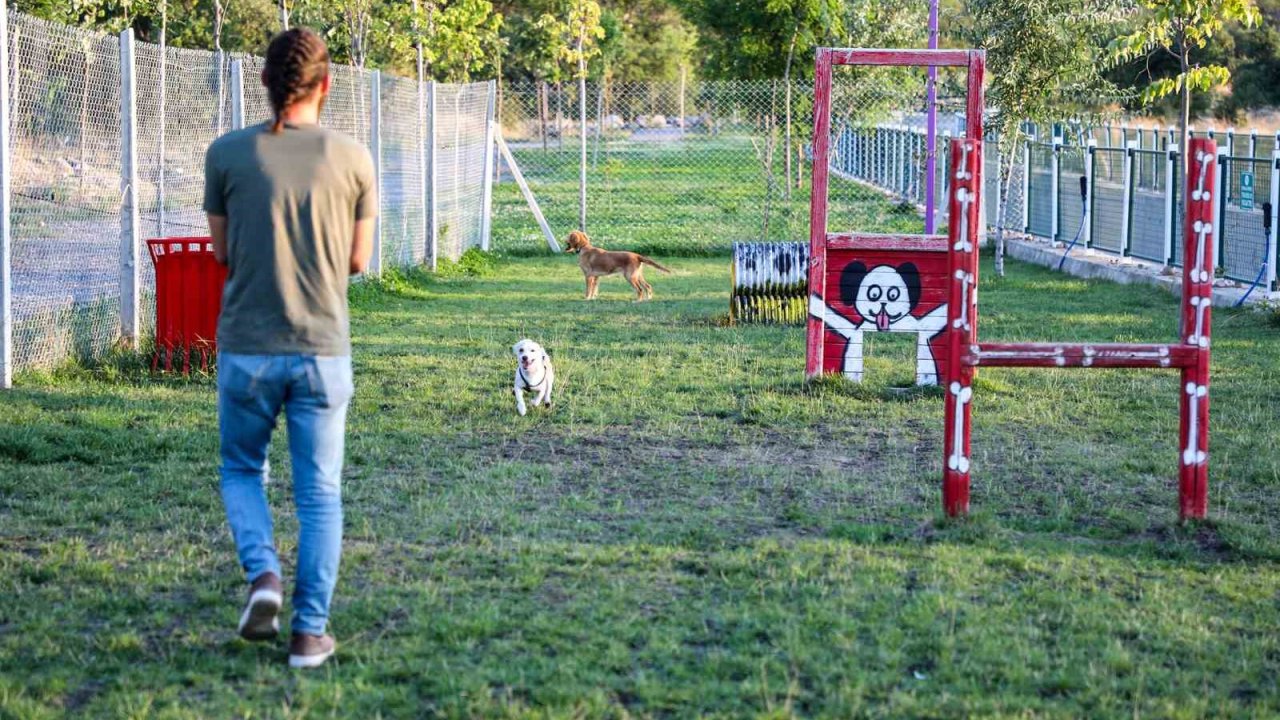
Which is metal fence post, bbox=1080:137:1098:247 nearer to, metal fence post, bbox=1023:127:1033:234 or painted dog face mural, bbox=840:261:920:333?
metal fence post, bbox=1023:127:1033:234

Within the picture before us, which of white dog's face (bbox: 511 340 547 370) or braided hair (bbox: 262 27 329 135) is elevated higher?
braided hair (bbox: 262 27 329 135)

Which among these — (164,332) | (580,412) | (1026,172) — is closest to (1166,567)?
(580,412)

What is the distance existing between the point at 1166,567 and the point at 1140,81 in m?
41.1

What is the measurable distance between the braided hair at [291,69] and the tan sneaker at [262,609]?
53.5 inches

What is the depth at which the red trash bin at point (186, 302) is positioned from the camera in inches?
391

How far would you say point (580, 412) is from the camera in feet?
29.3

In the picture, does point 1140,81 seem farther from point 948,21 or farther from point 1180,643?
point 1180,643

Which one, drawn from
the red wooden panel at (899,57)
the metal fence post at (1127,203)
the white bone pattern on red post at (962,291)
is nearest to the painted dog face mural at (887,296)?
the red wooden panel at (899,57)

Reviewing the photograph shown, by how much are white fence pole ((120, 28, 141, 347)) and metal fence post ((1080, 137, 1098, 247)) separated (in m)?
13.0

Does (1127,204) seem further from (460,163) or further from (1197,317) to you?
(1197,317)

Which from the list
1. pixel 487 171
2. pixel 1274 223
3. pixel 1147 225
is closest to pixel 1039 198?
pixel 1147 225

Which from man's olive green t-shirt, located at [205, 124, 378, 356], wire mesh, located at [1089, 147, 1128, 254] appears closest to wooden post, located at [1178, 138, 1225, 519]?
man's olive green t-shirt, located at [205, 124, 378, 356]

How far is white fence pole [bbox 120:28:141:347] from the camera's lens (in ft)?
33.5

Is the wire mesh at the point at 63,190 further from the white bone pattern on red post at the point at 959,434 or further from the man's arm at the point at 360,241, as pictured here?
the white bone pattern on red post at the point at 959,434
